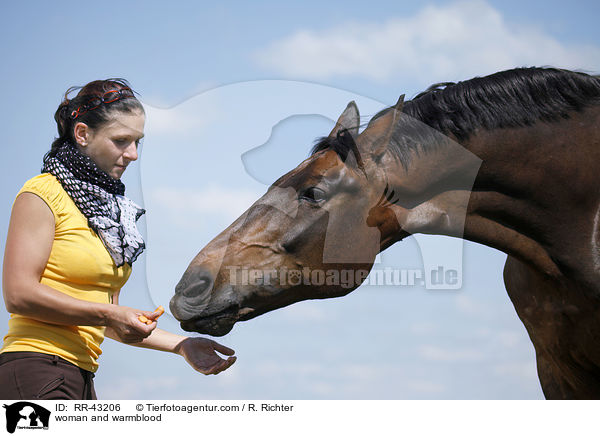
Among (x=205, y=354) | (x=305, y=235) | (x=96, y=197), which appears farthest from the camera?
(x=305, y=235)

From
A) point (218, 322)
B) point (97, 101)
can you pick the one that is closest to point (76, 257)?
point (97, 101)

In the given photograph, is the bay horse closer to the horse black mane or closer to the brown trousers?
the horse black mane

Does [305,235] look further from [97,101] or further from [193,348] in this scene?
[97,101]

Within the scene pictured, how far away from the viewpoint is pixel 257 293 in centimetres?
321

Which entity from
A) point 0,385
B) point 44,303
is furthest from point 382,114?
point 0,385

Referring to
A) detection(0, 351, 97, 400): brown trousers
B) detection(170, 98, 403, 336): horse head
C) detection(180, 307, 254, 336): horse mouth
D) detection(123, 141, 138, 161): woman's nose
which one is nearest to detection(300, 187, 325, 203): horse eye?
detection(170, 98, 403, 336): horse head

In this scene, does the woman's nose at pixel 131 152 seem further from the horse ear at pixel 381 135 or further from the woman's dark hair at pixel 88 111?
the horse ear at pixel 381 135

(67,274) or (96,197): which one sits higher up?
(96,197)

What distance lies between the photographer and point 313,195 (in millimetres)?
3225

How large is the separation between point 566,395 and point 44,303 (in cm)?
344

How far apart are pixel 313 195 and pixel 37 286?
1539 millimetres

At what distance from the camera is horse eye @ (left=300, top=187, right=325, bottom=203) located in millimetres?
3215

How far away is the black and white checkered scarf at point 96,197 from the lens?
2.71m

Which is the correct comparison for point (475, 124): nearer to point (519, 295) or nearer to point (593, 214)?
point (593, 214)
